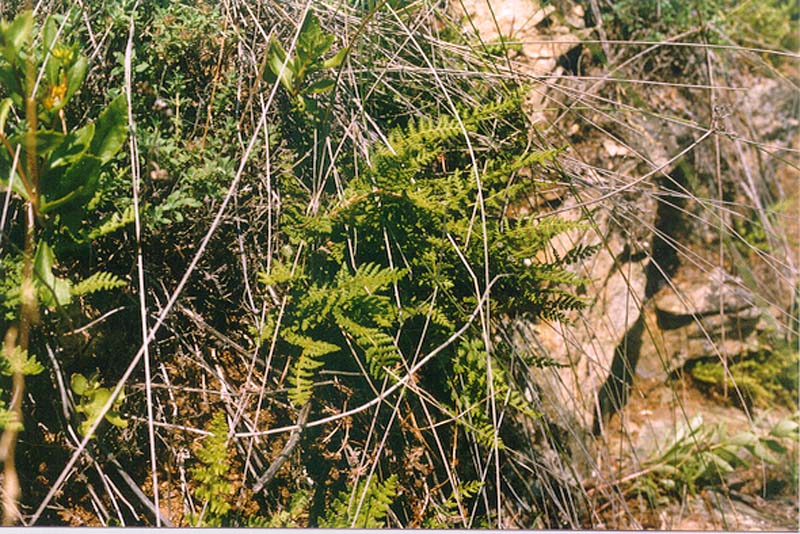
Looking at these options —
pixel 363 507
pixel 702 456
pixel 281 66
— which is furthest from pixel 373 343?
pixel 702 456

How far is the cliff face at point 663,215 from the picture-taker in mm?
1625

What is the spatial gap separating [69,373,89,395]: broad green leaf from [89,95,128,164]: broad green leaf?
0.33 metres

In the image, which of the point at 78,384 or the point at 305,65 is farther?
the point at 305,65

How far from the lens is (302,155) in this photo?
133 centimetres

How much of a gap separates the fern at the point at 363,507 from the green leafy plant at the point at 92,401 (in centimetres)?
34

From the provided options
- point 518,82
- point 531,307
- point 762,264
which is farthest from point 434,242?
point 762,264

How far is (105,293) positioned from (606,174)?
3.10ft

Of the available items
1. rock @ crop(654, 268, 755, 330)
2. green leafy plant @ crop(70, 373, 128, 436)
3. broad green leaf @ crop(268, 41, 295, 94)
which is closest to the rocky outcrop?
rock @ crop(654, 268, 755, 330)

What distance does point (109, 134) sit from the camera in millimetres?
1104

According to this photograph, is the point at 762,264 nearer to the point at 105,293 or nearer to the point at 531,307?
the point at 531,307

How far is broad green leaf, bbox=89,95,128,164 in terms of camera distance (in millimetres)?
1093

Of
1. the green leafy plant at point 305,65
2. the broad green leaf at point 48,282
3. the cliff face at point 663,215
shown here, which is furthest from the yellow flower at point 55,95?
the cliff face at point 663,215

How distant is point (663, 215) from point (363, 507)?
1.24m

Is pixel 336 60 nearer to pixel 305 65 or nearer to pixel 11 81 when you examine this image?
pixel 305 65
